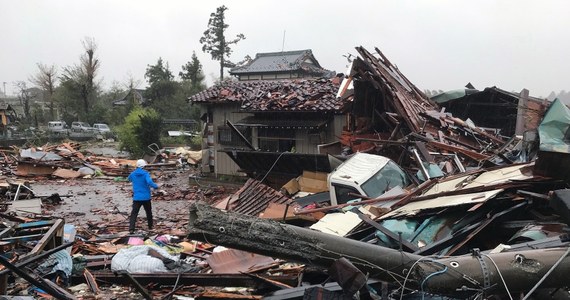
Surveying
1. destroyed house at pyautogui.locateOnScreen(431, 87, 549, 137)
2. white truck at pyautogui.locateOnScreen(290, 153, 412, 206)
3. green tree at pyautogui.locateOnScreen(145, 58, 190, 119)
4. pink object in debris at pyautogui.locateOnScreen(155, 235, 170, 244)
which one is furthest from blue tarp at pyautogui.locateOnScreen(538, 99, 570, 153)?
green tree at pyautogui.locateOnScreen(145, 58, 190, 119)

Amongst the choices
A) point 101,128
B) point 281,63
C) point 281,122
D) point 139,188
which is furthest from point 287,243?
point 101,128

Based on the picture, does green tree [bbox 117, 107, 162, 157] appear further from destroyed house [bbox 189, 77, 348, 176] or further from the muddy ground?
destroyed house [bbox 189, 77, 348, 176]

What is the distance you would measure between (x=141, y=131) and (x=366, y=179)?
2085 centimetres

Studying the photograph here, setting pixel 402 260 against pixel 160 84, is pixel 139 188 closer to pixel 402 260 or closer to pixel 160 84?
pixel 402 260

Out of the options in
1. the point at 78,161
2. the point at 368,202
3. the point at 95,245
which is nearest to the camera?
the point at 368,202

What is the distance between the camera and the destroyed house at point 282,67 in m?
35.0

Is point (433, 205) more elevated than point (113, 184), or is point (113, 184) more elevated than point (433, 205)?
point (433, 205)

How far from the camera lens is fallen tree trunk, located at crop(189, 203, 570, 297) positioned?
301 cm

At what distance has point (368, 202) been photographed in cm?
738

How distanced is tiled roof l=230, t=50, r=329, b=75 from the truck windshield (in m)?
26.4

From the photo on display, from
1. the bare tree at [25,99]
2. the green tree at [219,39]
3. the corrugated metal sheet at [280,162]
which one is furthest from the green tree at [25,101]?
the corrugated metal sheet at [280,162]

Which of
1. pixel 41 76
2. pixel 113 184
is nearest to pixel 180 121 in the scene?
pixel 113 184

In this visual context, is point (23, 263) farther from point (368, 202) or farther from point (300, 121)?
point (300, 121)

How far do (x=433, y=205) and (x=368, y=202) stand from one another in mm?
1763
